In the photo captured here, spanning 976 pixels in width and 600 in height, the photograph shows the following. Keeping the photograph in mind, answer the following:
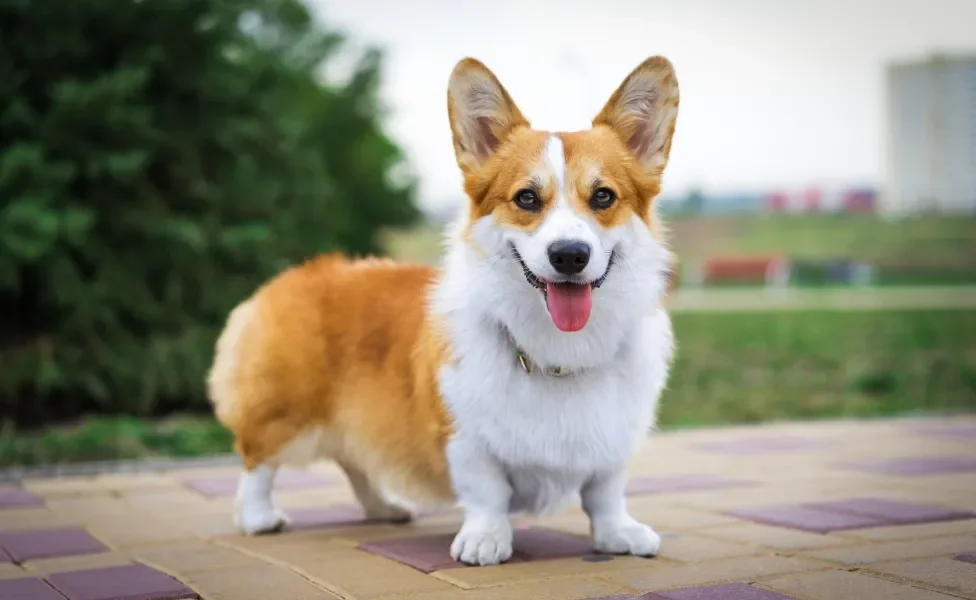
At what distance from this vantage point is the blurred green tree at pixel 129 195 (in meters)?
6.48

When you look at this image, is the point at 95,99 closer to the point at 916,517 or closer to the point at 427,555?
the point at 427,555

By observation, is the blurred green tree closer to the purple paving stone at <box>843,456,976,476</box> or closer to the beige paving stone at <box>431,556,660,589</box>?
the purple paving stone at <box>843,456,976,476</box>

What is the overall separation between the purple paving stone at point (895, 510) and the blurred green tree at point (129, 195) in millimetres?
4378

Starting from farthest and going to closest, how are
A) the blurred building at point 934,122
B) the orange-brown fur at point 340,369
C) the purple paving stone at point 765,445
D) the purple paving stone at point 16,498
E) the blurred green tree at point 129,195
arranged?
the blurred building at point 934,122 < the blurred green tree at point 129,195 < the purple paving stone at point 765,445 < the purple paving stone at point 16,498 < the orange-brown fur at point 340,369

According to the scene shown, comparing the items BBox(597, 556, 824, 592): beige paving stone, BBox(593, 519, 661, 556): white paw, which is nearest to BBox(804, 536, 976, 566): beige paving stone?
BBox(597, 556, 824, 592): beige paving stone

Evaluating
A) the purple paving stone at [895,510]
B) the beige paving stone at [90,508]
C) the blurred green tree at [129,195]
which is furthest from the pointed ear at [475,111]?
the blurred green tree at [129,195]

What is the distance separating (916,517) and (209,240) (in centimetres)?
490

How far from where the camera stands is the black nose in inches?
105

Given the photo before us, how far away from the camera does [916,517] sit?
3.38 m

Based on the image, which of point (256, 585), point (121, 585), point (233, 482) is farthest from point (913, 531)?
point (233, 482)

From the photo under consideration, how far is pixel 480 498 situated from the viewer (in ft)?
9.95

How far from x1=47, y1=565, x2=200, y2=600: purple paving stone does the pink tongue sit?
1.11 meters

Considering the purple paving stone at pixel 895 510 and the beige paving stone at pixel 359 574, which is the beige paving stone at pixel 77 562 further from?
the purple paving stone at pixel 895 510

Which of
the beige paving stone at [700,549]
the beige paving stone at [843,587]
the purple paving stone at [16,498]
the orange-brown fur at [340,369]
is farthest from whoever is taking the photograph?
the purple paving stone at [16,498]
